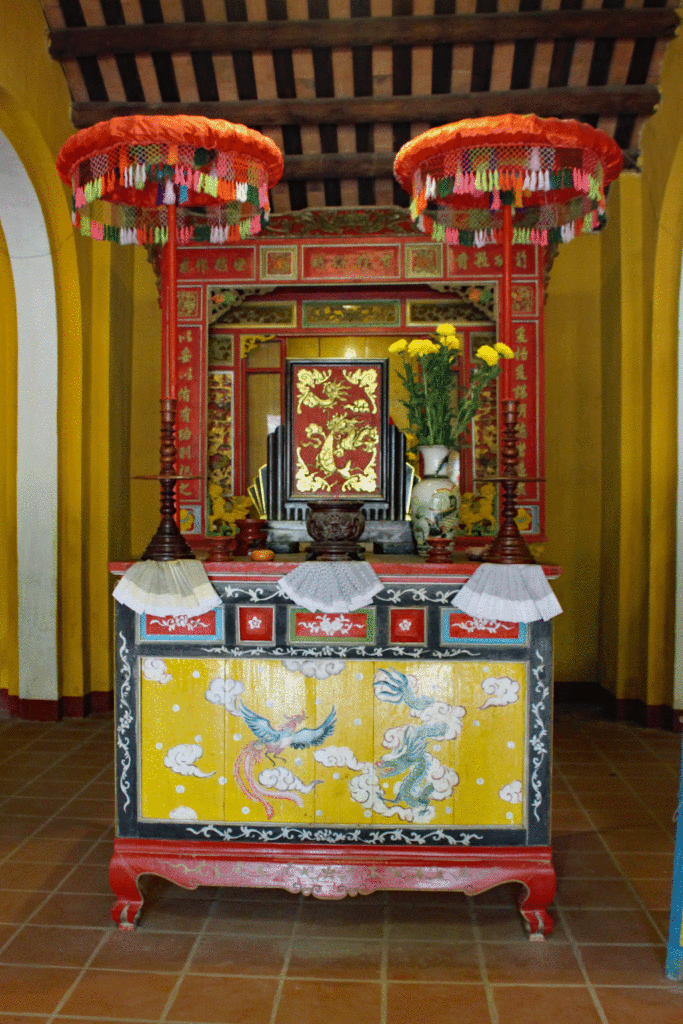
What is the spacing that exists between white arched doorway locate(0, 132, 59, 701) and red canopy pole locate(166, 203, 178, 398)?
2.25 meters

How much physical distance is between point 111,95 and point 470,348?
2.64 meters

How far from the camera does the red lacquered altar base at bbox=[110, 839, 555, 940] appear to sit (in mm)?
2344

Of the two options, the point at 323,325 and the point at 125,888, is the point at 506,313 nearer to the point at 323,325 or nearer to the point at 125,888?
the point at 125,888

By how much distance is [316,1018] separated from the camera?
1939mm

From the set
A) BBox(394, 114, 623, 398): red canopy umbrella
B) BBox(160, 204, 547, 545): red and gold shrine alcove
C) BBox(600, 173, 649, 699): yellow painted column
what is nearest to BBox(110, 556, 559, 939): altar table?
BBox(394, 114, 623, 398): red canopy umbrella

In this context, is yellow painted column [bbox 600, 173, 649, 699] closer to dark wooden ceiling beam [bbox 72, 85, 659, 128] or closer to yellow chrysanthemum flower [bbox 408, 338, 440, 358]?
dark wooden ceiling beam [bbox 72, 85, 659, 128]

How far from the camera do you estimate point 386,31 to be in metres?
4.29

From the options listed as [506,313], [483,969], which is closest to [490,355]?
[506,313]

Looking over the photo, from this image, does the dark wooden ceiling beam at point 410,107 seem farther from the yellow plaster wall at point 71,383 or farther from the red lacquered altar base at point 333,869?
the red lacquered altar base at point 333,869

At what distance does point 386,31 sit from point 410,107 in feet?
1.43

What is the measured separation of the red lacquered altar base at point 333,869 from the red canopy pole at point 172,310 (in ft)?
4.68

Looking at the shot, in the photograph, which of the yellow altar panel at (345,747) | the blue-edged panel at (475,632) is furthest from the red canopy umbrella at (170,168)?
the blue-edged panel at (475,632)

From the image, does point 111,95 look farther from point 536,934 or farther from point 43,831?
point 536,934

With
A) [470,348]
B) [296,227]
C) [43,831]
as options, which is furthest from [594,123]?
[43,831]
